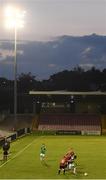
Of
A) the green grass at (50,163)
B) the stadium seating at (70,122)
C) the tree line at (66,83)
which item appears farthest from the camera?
the tree line at (66,83)

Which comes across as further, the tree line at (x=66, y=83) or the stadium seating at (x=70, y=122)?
the tree line at (x=66, y=83)

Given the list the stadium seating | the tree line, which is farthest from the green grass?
the tree line

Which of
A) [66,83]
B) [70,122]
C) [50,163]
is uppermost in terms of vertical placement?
[66,83]

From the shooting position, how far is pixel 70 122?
7181 centimetres

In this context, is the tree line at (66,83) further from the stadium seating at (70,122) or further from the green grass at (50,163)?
the green grass at (50,163)

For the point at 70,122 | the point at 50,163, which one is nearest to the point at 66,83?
the point at 70,122

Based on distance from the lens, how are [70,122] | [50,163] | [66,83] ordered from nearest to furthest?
[50,163], [70,122], [66,83]

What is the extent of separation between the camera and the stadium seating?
69.2m

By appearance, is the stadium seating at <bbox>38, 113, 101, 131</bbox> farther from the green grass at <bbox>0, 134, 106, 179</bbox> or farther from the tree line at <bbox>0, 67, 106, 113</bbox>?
the green grass at <bbox>0, 134, 106, 179</bbox>

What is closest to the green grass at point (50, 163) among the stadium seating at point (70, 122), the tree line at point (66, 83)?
the stadium seating at point (70, 122)

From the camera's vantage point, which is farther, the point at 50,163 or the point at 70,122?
the point at 70,122

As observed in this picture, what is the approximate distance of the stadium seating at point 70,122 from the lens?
69.2 meters

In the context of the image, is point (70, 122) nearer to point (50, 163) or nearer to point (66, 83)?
point (50, 163)

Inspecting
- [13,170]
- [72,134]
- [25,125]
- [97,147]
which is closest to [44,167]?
[13,170]
